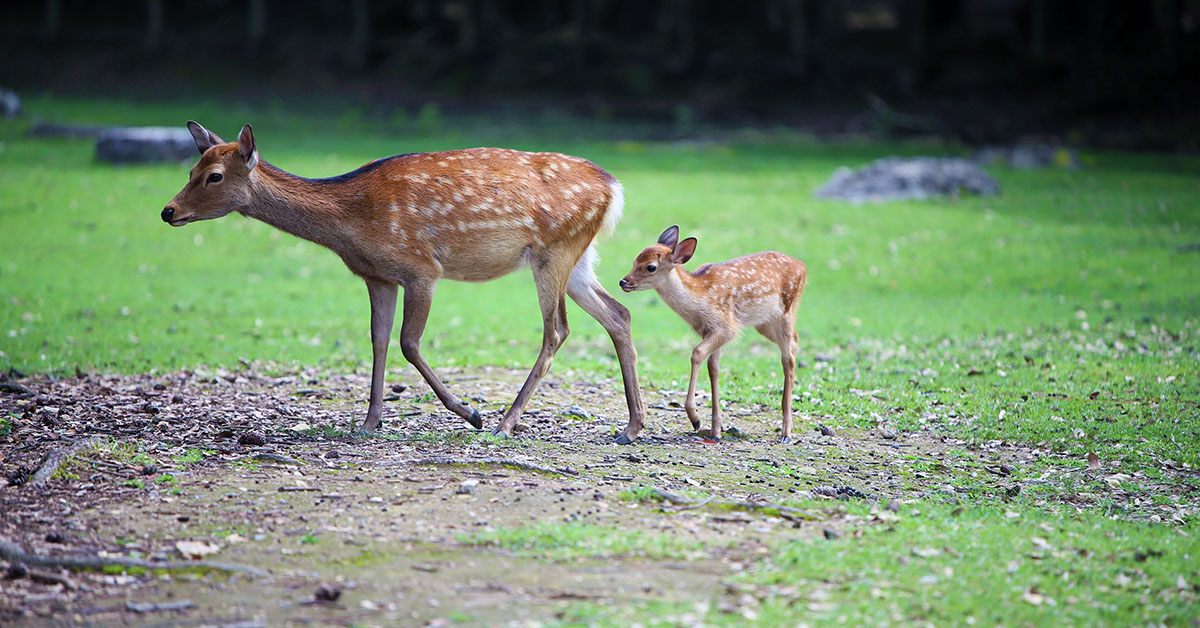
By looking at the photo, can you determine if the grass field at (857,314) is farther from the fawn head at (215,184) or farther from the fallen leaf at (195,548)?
the fawn head at (215,184)

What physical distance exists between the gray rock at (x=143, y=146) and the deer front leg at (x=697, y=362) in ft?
45.2

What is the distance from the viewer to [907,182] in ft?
58.8

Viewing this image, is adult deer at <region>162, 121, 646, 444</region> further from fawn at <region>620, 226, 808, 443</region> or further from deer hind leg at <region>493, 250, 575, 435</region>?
fawn at <region>620, 226, 808, 443</region>

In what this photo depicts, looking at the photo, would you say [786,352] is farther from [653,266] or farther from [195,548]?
[195,548]

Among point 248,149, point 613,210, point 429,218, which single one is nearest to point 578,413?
point 613,210

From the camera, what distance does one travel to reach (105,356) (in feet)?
33.0

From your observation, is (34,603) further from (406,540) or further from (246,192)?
(246,192)

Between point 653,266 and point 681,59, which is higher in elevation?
point 681,59

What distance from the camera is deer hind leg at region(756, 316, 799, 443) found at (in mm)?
7664

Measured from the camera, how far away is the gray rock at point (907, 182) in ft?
58.4

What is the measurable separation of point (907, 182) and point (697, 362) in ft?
37.3

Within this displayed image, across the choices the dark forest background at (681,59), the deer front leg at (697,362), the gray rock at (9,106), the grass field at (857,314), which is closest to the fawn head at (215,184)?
the grass field at (857,314)

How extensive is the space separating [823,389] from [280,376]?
4.09 meters

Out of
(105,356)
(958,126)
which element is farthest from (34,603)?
(958,126)
